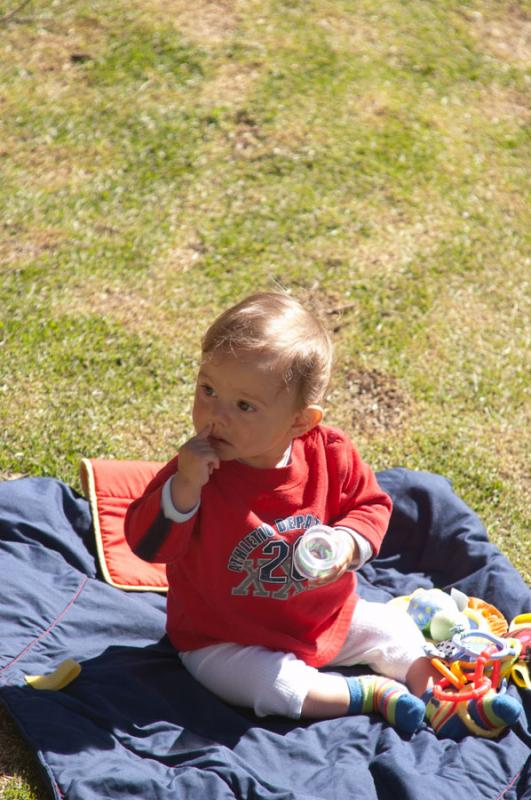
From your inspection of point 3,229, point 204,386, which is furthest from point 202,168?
point 204,386

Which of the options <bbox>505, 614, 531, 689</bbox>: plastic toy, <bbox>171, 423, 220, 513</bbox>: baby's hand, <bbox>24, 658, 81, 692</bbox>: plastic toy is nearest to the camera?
<bbox>171, 423, 220, 513</bbox>: baby's hand

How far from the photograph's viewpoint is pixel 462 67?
24.7ft

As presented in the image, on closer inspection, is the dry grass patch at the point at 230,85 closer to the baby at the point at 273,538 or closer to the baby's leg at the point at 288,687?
the baby at the point at 273,538

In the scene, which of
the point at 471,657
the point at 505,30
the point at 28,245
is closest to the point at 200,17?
the point at 505,30

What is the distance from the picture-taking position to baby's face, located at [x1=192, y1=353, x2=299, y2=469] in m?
2.83

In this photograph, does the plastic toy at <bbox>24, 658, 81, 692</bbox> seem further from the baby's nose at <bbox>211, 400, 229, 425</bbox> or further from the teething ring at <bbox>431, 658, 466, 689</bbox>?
the teething ring at <bbox>431, 658, 466, 689</bbox>

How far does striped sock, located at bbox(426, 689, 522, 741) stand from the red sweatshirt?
391 mm

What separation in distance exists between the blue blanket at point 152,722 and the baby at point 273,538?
9 centimetres

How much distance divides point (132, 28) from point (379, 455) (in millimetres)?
4143

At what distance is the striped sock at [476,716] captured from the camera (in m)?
3.16

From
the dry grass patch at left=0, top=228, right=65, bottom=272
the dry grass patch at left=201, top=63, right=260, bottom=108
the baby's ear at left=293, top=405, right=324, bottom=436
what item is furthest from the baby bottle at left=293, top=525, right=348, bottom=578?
the dry grass patch at left=201, top=63, right=260, bottom=108

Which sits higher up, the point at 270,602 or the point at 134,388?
the point at 270,602

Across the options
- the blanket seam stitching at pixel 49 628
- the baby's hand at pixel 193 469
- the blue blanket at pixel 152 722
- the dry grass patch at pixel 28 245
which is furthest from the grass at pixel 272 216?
the baby's hand at pixel 193 469

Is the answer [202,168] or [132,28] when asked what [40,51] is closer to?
[132,28]
